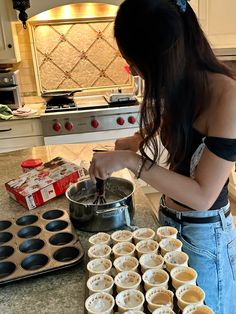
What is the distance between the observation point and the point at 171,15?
86 cm

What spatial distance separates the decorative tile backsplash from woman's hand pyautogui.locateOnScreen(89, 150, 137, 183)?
2121 millimetres

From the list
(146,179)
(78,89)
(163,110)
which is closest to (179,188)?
(146,179)

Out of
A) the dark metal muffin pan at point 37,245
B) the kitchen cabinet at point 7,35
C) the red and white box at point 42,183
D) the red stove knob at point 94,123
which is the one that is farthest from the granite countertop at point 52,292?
the kitchen cabinet at point 7,35

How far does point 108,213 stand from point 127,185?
0.60 ft

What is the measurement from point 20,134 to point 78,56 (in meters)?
0.84

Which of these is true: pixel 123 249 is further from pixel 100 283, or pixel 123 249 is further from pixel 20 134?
pixel 20 134

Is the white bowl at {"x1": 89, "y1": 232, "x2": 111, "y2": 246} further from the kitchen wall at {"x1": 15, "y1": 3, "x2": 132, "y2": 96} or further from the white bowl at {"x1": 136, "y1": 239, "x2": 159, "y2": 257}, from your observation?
the kitchen wall at {"x1": 15, "y1": 3, "x2": 132, "y2": 96}

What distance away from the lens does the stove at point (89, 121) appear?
2.56 m

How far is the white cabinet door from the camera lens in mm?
2697

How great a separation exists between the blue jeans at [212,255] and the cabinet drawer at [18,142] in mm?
1776

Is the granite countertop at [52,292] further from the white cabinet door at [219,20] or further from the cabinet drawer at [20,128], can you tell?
the white cabinet door at [219,20]

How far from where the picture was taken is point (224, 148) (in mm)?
872

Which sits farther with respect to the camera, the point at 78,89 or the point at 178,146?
the point at 78,89

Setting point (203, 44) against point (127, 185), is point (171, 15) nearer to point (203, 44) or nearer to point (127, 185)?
point (203, 44)
